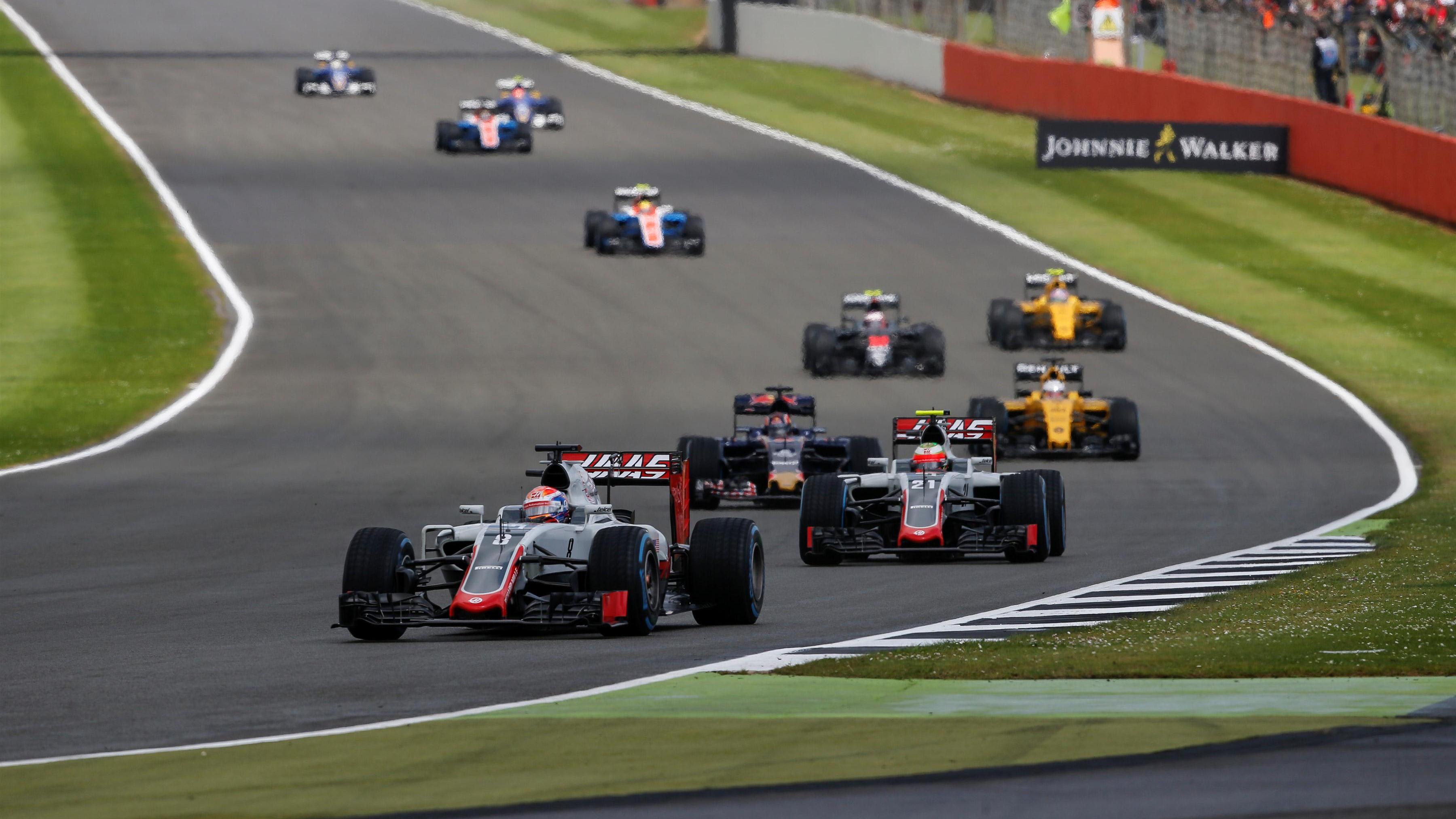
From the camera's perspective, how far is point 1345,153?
53.4 metres

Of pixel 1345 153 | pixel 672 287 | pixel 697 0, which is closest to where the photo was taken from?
pixel 672 287

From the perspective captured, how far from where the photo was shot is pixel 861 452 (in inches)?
1085

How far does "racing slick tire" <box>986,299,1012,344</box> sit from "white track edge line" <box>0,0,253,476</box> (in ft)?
42.2

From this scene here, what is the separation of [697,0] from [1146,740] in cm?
8415

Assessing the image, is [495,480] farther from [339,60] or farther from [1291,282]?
[339,60]

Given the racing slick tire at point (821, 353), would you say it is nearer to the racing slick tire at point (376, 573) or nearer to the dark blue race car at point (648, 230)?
the dark blue race car at point (648, 230)

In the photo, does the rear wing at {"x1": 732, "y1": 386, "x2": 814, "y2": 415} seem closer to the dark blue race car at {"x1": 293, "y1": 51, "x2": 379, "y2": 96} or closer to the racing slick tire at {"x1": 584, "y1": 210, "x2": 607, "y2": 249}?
the racing slick tire at {"x1": 584, "y1": 210, "x2": 607, "y2": 249}

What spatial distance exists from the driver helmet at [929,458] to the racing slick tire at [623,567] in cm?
725

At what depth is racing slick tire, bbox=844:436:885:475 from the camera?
27.5 meters

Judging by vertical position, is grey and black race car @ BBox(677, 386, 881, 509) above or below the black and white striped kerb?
below

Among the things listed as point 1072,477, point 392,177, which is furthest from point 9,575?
point 392,177

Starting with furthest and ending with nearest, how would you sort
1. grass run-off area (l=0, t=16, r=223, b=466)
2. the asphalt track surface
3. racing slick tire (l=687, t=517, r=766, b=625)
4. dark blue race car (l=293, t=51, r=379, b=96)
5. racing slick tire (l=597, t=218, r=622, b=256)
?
dark blue race car (l=293, t=51, r=379, b=96) → racing slick tire (l=597, t=218, r=622, b=256) → grass run-off area (l=0, t=16, r=223, b=466) → racing slick tire (l=687, t=517, r=766, b=625) → the asphalt track surface

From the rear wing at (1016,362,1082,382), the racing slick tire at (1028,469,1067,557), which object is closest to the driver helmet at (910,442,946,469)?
the racing slick tire at (1028,469,1067,557)

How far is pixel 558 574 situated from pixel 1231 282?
107 ft
